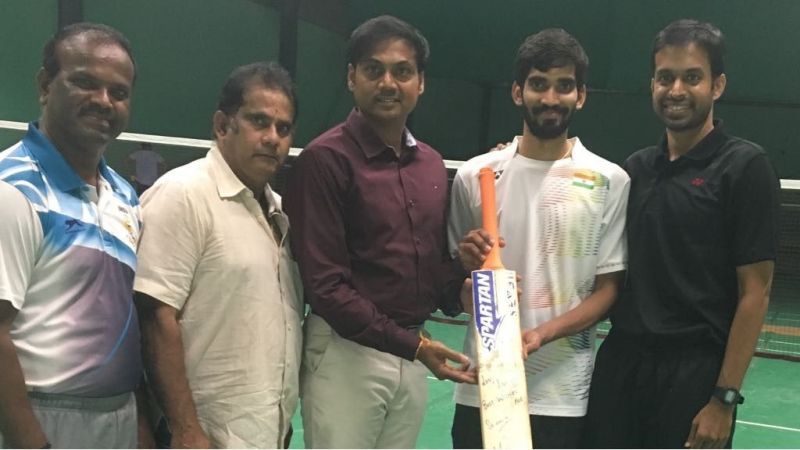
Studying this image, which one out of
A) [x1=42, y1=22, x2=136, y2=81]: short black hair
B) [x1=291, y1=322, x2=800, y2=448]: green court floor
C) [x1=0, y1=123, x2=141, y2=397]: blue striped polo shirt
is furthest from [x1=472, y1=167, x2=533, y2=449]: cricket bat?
[x1=291, y1=322, x2=800, y2=448]: green court floor

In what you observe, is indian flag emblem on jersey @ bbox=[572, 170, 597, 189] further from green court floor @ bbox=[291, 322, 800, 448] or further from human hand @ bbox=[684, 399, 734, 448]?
green court floor @ bbox=[291, 322, 800, 448]

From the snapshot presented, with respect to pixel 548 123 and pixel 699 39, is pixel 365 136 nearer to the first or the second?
pixel 548 123

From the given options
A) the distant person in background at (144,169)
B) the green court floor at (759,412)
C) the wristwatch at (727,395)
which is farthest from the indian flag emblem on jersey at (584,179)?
the distant person in background at (144,169)

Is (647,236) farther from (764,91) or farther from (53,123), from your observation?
(764,91)

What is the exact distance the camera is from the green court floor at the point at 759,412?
15.6 ft

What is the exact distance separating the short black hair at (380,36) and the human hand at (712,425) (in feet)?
4.75

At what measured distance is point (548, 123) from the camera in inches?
97.3

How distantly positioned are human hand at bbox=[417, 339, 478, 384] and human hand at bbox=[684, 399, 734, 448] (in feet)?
2.56

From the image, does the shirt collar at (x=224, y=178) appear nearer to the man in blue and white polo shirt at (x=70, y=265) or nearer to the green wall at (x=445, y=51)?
the man in blue and white polo shirt at (x=70, y=265)

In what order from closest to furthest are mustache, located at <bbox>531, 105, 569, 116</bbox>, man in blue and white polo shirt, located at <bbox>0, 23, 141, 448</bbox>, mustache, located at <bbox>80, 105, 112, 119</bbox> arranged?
man in blue and white polo shirt, located at <bbox>0, 23, 141, 448</bbox> < mustache, located at <bbox>80, 105, 112, 119</bbox> < mustache, located at <bbox>531, 105, 569, 116</bbox>

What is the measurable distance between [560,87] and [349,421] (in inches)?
50.7

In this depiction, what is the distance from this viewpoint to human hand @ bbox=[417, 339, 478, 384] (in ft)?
7.20

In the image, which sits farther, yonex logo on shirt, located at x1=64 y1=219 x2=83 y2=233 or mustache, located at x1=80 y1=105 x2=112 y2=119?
mustache, located at x1=80 y1=105 x2=112 y2=119

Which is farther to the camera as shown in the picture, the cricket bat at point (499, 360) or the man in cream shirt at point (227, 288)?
the man in cream shirt at point (227, 288)
